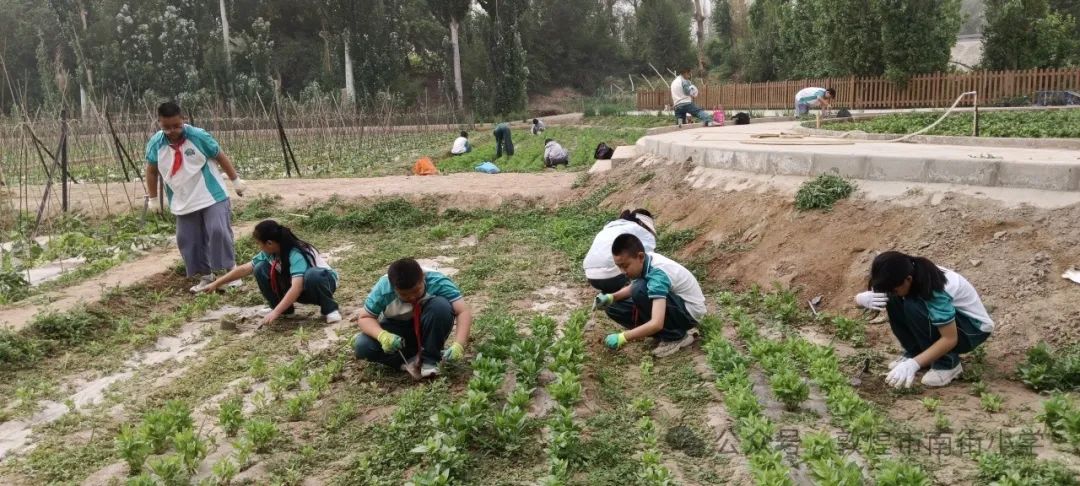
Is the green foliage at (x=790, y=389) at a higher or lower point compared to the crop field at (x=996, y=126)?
lower

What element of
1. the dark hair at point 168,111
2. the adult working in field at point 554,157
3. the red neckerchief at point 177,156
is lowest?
the adult working in field at point 554,157

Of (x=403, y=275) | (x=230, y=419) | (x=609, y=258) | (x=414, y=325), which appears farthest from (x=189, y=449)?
(x=609, y=258)

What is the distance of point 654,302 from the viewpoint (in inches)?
209

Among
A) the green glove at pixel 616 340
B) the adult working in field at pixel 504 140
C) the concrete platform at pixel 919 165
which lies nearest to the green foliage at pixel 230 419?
the green glove at pixel 616 340

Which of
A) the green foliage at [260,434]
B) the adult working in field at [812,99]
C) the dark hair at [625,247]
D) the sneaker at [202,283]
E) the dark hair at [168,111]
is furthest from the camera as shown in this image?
the adult working in field at [812,99]

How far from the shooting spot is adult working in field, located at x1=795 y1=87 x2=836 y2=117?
2015cm

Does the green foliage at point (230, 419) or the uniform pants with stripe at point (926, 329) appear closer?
the green foliage at point (230, 419)

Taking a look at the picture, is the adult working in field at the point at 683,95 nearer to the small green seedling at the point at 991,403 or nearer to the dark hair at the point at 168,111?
the dark hair at the point at 168,111

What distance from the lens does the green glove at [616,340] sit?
5383 millimetres

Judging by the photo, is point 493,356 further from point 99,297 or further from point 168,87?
point 168,87

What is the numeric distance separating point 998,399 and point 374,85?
121 ft

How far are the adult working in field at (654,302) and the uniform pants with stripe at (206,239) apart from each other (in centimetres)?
362

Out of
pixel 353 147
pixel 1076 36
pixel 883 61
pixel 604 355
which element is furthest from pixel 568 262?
pixel 1076 36

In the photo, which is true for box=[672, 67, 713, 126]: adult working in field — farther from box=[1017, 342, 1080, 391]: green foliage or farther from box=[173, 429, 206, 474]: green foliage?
box=[173, 429, 206, 474]: green foliage
